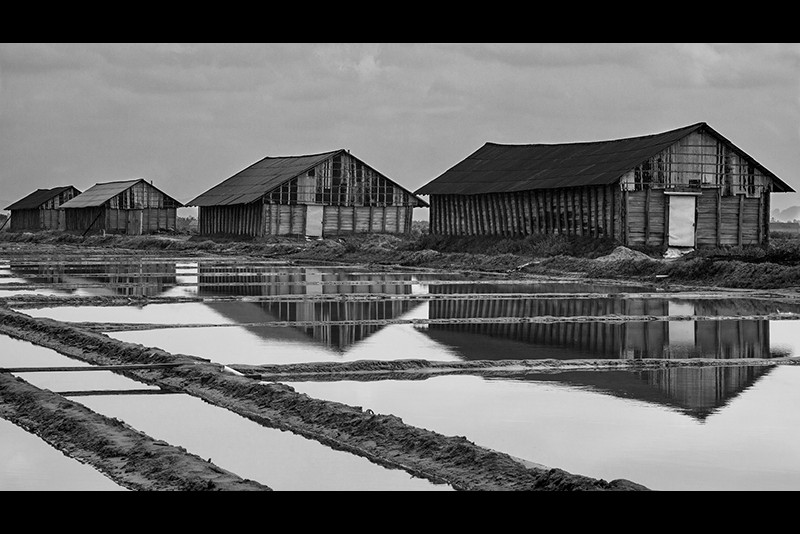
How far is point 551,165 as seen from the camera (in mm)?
46812

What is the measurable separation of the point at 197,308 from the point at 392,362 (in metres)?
8.91

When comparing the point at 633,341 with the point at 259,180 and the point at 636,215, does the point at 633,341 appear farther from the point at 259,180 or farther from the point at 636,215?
the point at 259,180

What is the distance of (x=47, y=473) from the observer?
8.38 meters

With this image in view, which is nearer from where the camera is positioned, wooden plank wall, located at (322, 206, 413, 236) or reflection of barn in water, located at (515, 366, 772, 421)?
reflection of barn in water, located at (515, 366, 772, 421)

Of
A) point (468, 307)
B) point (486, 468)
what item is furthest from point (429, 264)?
point (486, 468)

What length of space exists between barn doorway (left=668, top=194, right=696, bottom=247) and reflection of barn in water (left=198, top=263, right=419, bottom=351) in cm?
972

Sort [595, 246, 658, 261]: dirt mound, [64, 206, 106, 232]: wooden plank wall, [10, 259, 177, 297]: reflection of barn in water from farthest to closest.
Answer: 1. [64, 206, 106, 232]: wooden plank wall
2. [595, 246, 658, 261]: dirt mound
3. [10, 259, 177, 297]: reflection of barn in water

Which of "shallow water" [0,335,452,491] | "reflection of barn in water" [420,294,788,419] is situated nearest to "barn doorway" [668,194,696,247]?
"reflection of barn in water" [420,294,788,419]

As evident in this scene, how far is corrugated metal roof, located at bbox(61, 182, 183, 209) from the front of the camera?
262ft

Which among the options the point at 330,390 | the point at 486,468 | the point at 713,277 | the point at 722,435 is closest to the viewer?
the point at 486,468

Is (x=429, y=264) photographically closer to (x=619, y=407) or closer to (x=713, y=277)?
(x=713, y=277)

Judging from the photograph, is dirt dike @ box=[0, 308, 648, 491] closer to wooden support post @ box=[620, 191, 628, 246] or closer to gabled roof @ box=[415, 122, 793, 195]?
wooden support post @ box=[620, 191, 628, 246]

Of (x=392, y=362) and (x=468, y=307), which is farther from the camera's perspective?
(x=468, y=307)
